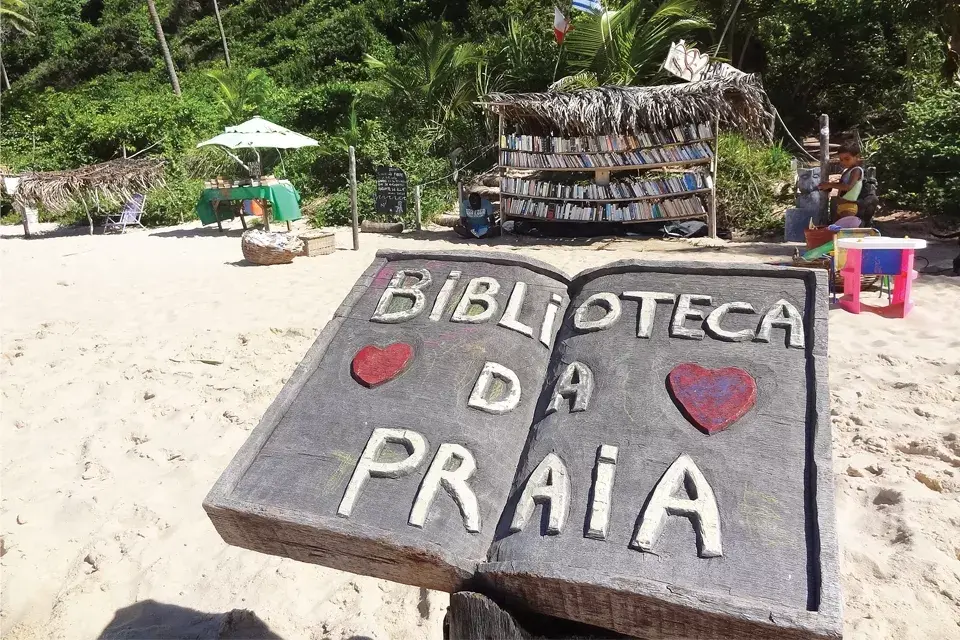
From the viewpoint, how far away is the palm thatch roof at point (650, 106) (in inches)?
380

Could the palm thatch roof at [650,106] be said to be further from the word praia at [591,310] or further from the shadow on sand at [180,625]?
the shadow on sand at [180,625]

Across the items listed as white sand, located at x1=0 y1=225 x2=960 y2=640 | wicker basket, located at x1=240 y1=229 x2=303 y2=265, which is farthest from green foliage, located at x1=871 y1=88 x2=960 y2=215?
wicker basket, located at x1=240 y1=229 x2=303 y2=265

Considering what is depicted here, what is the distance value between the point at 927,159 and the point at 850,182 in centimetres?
293

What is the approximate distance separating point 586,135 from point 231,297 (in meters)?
5.95

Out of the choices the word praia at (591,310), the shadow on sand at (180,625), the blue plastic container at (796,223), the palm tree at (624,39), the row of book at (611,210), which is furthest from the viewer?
the palm tree at (624,39)

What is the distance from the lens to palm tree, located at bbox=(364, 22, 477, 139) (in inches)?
595

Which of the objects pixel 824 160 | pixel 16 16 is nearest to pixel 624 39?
pixel 824 160

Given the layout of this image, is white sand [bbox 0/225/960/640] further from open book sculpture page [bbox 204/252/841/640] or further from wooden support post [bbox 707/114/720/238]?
wooden support post [bbox 707/114/720/238]

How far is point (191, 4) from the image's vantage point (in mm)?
30734

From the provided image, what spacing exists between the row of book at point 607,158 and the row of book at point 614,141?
0.09m

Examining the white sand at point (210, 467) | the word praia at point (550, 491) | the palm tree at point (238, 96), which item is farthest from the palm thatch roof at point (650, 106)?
the palm tree at point (238, 96)

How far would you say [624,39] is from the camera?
43.1ft

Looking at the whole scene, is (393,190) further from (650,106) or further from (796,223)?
(796,223)

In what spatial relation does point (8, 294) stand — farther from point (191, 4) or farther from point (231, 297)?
point (191, 4)
